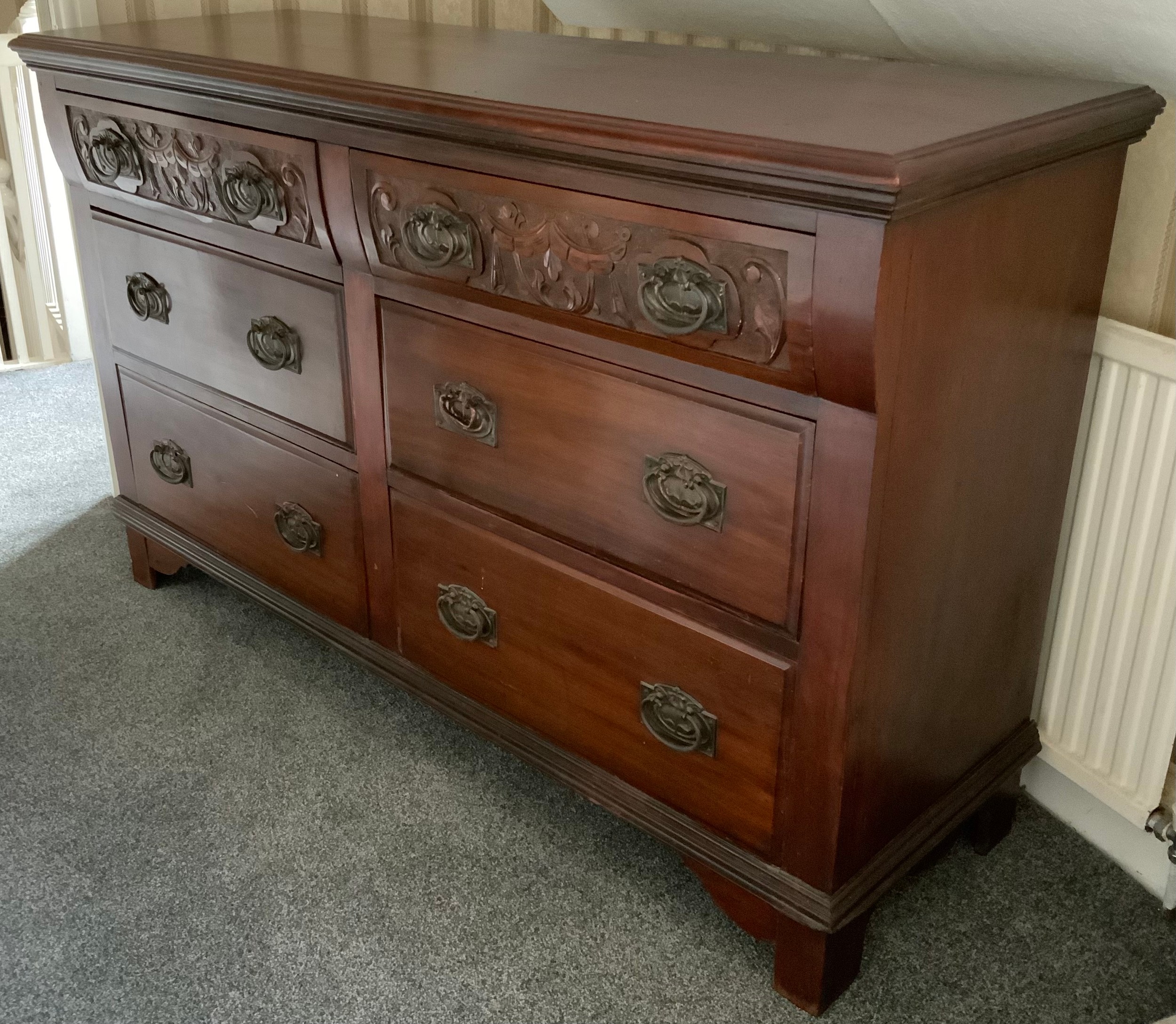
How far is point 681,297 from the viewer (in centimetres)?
110

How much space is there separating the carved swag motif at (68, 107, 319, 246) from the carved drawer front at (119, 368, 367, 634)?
1.08 ft

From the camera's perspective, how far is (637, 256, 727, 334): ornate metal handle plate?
3.51ft

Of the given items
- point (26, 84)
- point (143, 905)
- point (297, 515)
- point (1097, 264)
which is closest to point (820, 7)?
point (1097, 264)

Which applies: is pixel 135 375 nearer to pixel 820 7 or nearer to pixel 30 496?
pixel 30 496

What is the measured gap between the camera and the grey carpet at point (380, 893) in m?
1.33

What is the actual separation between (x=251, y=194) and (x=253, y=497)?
1.64 feet

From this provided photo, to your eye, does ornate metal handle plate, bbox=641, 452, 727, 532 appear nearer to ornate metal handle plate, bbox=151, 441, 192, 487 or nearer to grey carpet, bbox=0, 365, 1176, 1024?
grey carpet, bbox=0, 365, 1176, 1024

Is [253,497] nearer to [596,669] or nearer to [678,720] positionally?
[596,669]

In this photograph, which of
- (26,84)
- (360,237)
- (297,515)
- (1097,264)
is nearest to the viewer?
(1097,264)

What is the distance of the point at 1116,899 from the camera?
1.48 m

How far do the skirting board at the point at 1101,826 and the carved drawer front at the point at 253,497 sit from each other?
99cm

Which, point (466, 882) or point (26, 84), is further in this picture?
point (26, 84)

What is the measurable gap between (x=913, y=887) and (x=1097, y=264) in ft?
2.59

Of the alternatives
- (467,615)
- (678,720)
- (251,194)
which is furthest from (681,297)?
(251,194)
